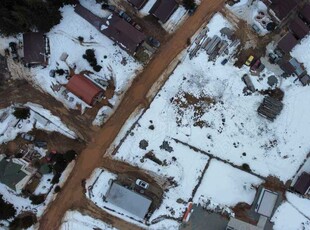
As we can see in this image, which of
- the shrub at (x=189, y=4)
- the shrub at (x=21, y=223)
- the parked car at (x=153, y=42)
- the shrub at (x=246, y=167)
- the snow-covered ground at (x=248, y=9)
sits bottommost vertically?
the shrub at (x=21, y=223)

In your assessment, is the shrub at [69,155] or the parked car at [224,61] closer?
the shrub at [69,155]

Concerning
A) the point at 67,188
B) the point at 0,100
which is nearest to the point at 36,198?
the point at 67,188

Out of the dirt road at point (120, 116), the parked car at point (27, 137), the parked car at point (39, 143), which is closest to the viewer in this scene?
the parked car at point (27, 137)

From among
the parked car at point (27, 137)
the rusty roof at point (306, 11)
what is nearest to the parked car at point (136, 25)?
the parked car at point (27, 137)

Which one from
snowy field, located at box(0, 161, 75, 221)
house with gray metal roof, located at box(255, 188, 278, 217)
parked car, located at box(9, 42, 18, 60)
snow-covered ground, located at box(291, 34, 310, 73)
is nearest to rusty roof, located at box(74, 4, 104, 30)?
parked car, located at box(9, 42, 18, 60)

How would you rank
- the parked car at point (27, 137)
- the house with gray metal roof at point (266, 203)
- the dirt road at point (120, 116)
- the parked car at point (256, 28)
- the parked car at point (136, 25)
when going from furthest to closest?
the parked car at point (136, 25) < the parked car at point (256, 28) < the dirt road at point (120, 116) < the parked car at point (27, 137) < the house with gray metal roof at point (266, 203)

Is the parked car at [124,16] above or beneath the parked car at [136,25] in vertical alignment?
above

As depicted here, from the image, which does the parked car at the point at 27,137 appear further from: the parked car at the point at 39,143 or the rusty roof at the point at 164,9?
the rusty roof at the point at 164,9

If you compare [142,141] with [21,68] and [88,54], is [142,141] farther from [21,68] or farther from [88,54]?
[21,68]
